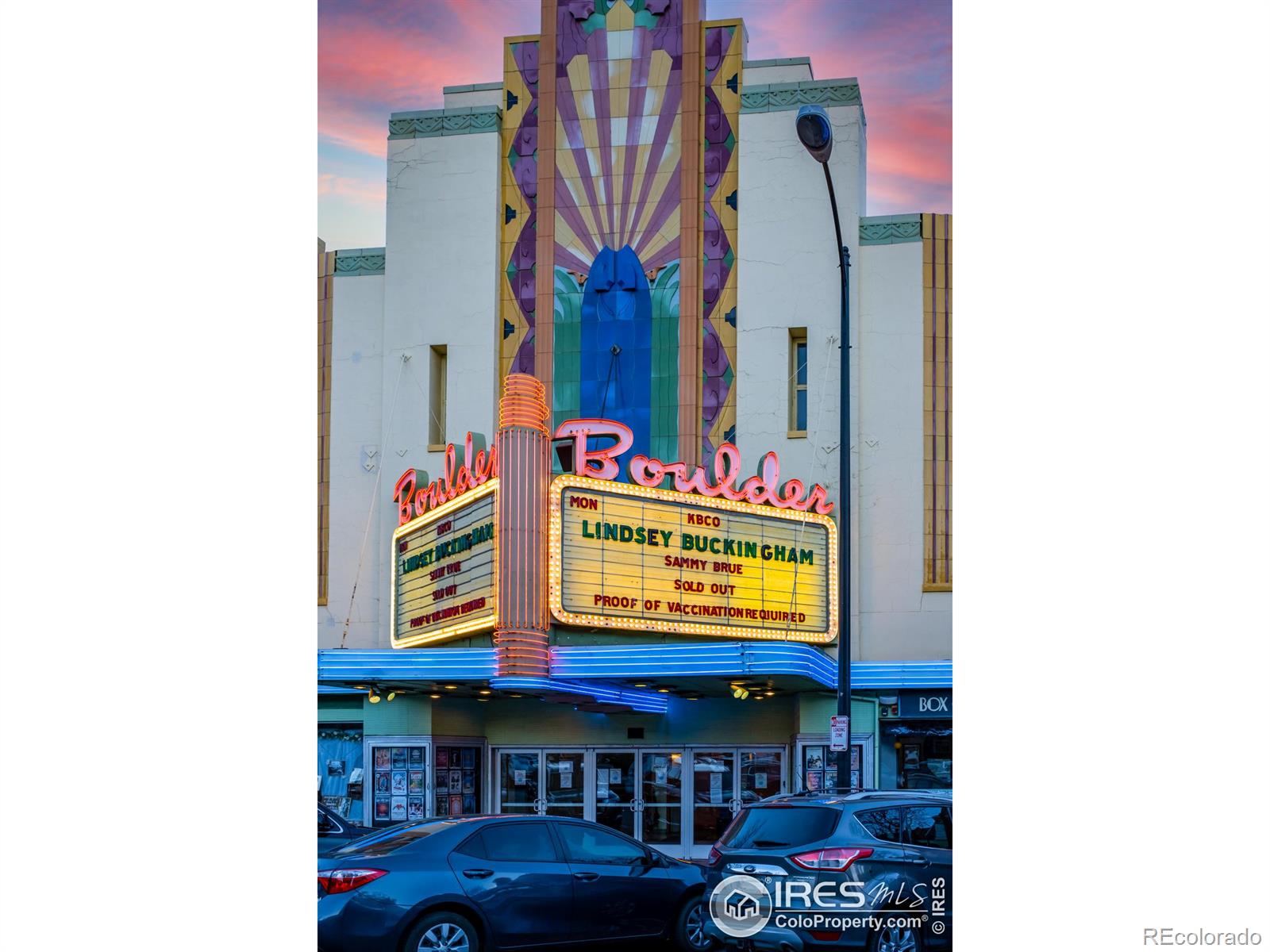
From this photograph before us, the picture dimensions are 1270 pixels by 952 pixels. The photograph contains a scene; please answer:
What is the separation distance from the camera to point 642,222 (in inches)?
691

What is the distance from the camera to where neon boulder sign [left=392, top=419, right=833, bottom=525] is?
16.8 meters

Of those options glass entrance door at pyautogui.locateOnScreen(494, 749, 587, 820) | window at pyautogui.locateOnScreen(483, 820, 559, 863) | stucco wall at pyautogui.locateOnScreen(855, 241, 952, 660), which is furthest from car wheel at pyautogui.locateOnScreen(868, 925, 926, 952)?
glass entrance door at pyautogui.locateOnScreen(494, 749, 587, 820)

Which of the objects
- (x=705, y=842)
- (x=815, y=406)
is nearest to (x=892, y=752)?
(x=705, y=842)

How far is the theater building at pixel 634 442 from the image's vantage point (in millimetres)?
16562

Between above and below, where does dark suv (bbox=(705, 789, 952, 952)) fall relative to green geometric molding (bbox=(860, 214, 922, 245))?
below

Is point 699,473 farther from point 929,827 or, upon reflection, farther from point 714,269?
point 929,827

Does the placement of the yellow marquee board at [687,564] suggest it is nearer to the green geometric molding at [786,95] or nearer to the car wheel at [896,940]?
the green geometric molding at [786,95]

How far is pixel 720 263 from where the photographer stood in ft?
58.8

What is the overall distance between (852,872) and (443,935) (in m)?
2.59

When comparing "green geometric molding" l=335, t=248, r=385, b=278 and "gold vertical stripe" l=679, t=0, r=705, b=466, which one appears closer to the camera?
"gold vertical stripe" l=679, t=0, r=705, b=466

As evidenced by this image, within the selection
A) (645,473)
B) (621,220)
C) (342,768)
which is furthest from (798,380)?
(342,768)

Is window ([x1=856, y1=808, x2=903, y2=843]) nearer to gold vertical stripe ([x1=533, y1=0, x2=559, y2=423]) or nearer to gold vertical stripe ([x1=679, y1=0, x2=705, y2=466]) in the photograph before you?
gold vertical stripe ([x1=679, y1=0, x2=705, y2=466])
